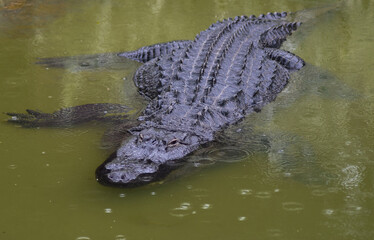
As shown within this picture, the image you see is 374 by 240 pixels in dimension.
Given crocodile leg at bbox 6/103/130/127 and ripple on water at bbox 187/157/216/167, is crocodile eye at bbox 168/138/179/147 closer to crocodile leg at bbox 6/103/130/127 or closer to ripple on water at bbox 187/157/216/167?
ripple on water at bbox 187/157/216/167

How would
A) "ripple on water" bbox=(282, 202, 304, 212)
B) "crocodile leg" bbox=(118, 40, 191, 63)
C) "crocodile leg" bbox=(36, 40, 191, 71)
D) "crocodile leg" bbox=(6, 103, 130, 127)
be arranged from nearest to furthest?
"ripple on water" bbox=(282, 202, 304, 212), "crocodile leg" bbox=(6, 103, 130, 127), "crocodile leg" bbox=(36, 40, 191, 71), "crocodile leg" bbox=(118, 40, 191, 63)

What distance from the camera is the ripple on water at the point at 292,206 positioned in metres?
3.43

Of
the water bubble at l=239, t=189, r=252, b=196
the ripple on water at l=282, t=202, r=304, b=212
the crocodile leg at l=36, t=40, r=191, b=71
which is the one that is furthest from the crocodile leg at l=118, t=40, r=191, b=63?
the ripple on water at l=282, t=202, r=304, b=212

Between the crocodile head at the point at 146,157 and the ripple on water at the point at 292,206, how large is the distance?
3.12 ft

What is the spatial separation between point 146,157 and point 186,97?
1251mm

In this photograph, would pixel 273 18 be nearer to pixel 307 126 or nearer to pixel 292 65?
pixel 292 65

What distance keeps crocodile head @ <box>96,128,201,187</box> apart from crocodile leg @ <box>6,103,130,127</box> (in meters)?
0.80

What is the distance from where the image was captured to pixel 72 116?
489 centimetres

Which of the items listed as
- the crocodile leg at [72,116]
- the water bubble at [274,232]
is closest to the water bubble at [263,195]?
the water bubble at [274,232]

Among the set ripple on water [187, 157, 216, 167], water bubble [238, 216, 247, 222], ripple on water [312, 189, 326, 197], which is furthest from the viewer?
ripple on water [187, 157, 216, 167]

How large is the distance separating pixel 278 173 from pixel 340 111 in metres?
1.64

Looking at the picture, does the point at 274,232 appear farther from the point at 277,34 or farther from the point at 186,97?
the point at 277,34

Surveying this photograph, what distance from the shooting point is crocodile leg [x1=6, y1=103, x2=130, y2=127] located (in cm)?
474

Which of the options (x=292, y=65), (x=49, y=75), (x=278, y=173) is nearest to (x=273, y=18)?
(x=292, y=65)
